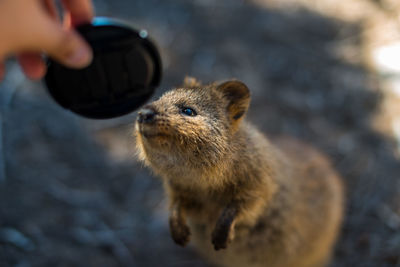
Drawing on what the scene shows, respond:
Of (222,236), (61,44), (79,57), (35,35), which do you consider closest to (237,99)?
(222,236)

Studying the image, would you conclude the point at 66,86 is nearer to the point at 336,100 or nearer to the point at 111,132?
the point at 111,132

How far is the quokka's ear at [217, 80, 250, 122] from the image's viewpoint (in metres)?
2.38

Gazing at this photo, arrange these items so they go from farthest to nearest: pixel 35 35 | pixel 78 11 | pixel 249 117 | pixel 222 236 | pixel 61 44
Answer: pixel 249 117 < pixel 78 11 < pixel 222 236 < pixel 61 44 < pixel 35 35

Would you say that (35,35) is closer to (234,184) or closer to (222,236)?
(234,184)

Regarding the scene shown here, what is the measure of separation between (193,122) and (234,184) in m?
0.66

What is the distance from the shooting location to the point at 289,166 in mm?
3096

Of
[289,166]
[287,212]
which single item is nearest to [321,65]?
[289,166]

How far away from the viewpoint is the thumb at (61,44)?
1829 millimetres

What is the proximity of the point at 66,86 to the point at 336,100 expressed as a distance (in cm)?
350

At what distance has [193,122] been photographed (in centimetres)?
202

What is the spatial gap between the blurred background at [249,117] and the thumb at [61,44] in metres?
0.90

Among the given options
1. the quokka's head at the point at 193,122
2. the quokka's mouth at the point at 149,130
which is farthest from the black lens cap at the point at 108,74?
the quokka's mouth at the point at 149,130

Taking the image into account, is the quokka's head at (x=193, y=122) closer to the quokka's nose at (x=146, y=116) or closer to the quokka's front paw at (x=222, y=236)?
the quokka's nose at (x=146, y=116)

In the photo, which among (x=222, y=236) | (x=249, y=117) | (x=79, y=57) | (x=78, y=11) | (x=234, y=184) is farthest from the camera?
(x=249, y=117)
